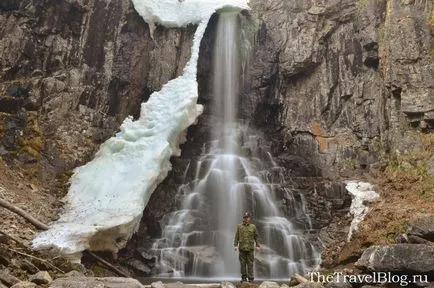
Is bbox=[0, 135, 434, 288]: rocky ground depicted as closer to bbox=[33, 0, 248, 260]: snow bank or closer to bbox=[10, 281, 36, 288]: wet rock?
bbox=[10, 281, 36, 288]: wet rock

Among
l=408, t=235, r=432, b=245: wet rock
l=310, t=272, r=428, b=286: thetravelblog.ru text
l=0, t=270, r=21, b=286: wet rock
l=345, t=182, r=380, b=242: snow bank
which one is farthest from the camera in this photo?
l=345, t=182, r=380, b=242: snow bank

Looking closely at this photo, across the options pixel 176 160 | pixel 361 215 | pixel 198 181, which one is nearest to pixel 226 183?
pixel 198 181

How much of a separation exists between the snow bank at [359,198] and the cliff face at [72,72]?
875 centimetres

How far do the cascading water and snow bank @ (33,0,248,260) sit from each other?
125 cm

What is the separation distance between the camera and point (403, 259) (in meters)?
7.86

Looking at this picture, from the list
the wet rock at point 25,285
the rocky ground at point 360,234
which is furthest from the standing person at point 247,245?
the wet rock at point 25,285

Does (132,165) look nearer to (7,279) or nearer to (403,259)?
(7,279)

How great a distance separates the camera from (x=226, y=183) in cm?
1542

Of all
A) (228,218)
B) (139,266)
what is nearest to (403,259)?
(228,218)

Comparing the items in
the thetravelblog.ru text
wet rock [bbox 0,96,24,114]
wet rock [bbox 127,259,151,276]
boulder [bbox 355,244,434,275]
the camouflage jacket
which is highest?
wet rock [bbox 0,96,24,114]

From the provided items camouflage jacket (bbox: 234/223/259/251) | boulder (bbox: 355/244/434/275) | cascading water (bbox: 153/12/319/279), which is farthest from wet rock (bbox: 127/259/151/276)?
boulder (bbox: 355/244/434/275)

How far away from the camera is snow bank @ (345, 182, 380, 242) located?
13.2 m

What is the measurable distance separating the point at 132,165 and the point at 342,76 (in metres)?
9.20

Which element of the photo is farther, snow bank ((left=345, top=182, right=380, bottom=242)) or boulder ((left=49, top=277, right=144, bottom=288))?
snow bank ((left=345, top=182, right=380, bottom=242))
